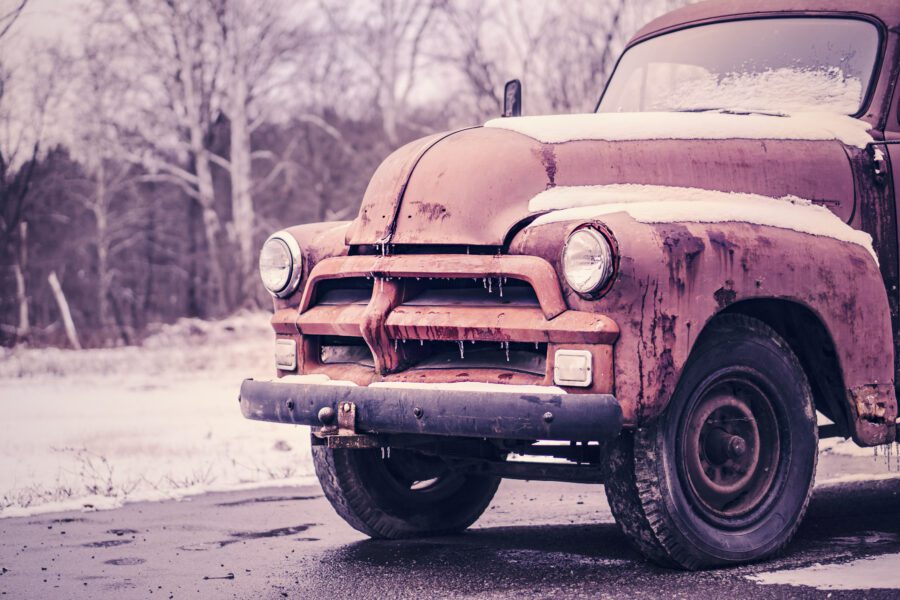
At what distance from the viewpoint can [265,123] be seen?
27.9 metres

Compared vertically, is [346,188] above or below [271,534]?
above

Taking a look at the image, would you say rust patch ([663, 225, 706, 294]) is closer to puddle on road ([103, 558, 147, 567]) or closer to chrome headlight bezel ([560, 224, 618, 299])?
chrome headlight bezel ([560, 224, 618, 299])

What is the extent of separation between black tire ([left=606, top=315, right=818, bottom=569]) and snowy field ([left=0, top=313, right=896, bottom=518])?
246cm

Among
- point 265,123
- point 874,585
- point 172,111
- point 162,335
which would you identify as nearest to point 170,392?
point 162,335

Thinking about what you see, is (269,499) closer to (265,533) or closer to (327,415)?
(265,533)

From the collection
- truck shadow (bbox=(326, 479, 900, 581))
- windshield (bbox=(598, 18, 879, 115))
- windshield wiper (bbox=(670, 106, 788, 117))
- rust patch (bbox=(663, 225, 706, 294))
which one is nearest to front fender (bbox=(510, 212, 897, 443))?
rust patch (bbox=(663, 225, 706, 294))

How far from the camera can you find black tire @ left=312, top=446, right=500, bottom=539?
17.8 ft

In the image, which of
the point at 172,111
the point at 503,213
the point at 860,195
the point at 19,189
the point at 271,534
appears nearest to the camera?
the point at 503,213

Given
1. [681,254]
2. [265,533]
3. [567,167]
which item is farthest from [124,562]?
[681,254]

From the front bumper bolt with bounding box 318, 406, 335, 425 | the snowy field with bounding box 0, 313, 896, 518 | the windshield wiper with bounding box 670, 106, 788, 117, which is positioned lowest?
the snowy field with bounding box 0, 313, 896, 518

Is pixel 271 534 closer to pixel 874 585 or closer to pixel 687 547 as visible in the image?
pixel 687 547

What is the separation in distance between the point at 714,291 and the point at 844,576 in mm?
1124

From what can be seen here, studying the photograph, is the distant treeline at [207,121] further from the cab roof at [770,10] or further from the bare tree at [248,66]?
the cab roof at [770,10]

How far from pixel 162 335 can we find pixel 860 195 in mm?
13486
